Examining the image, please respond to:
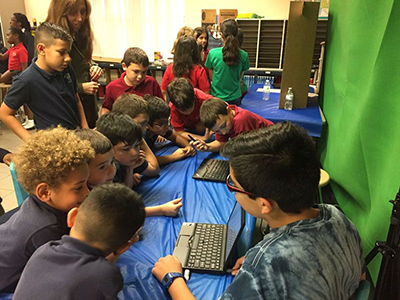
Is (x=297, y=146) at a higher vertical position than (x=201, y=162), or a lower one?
higher

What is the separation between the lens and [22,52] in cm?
464

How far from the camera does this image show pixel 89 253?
79 cm

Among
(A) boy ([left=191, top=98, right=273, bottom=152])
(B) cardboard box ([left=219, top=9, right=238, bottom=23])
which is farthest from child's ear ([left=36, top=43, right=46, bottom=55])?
(B) cardboard box ([left=219, top=9, right=238, bottom=23])

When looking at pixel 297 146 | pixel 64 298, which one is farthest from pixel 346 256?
pixel 64 298

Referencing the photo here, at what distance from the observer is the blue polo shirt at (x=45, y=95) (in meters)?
1.74

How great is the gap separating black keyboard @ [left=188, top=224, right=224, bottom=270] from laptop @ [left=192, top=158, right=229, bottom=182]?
0.49 meters

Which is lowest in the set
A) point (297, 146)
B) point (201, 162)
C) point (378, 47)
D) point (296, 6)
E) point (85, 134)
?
point (201, 162)

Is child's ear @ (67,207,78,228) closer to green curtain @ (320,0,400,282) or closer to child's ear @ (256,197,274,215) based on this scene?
child's ear @ (256,197,274,215)

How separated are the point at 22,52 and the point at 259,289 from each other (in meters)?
Result: 5.21

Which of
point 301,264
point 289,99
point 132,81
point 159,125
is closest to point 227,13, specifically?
point 289,99

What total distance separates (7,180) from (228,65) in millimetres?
2657

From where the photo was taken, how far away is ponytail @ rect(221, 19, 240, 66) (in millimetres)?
3281

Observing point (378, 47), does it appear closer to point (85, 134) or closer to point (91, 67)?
point (85, 134)

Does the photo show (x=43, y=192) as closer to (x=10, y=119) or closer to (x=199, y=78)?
(x=10, y=119)
